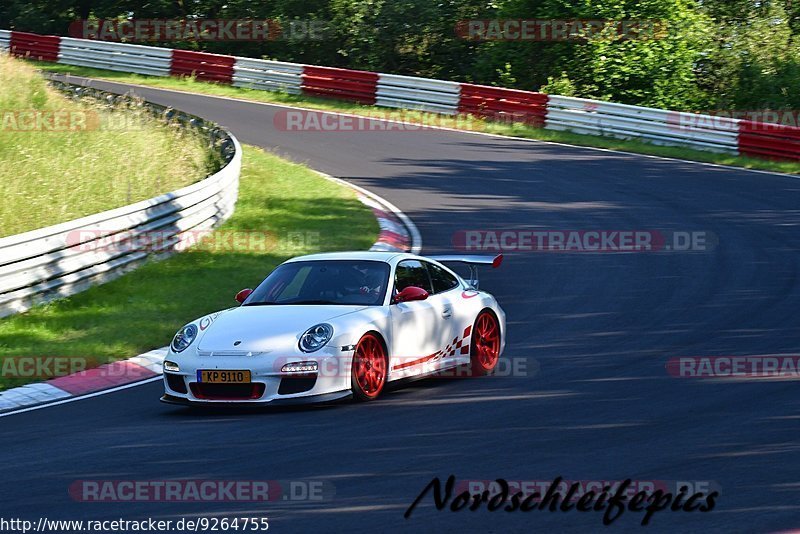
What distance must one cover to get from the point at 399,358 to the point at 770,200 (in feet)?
39.4

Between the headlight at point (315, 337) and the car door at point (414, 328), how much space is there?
79 cm

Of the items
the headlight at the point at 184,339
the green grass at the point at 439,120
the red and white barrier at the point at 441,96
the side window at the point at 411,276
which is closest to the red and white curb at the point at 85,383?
the headlight at the point at 184,339

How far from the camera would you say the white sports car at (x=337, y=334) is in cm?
891

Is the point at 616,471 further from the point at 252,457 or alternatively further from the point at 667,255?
the point at 667,255

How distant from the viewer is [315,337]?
29.7 ft

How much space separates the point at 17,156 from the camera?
65.4ft

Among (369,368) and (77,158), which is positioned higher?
(77,158)

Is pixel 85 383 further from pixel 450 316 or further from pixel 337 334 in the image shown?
pixel 450 316

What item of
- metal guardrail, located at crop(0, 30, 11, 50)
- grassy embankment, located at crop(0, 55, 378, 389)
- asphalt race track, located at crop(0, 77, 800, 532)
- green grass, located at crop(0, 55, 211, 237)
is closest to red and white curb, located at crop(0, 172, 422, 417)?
grassy embankment, located at crop(0, 55, 378, 389)

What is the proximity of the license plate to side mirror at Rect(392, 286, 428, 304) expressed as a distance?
1.66m

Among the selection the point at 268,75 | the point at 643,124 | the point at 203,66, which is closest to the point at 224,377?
the point at 643,124

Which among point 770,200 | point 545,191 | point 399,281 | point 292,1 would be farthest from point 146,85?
point 399,281

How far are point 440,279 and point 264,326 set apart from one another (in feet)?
7.12

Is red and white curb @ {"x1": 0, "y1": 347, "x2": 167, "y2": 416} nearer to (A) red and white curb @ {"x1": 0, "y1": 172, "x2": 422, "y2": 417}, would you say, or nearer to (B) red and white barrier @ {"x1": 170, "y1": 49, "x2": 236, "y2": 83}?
(A) red and white curb @ {"x1": 0, "y1": 172, "x2": 422, "y2": 417}
